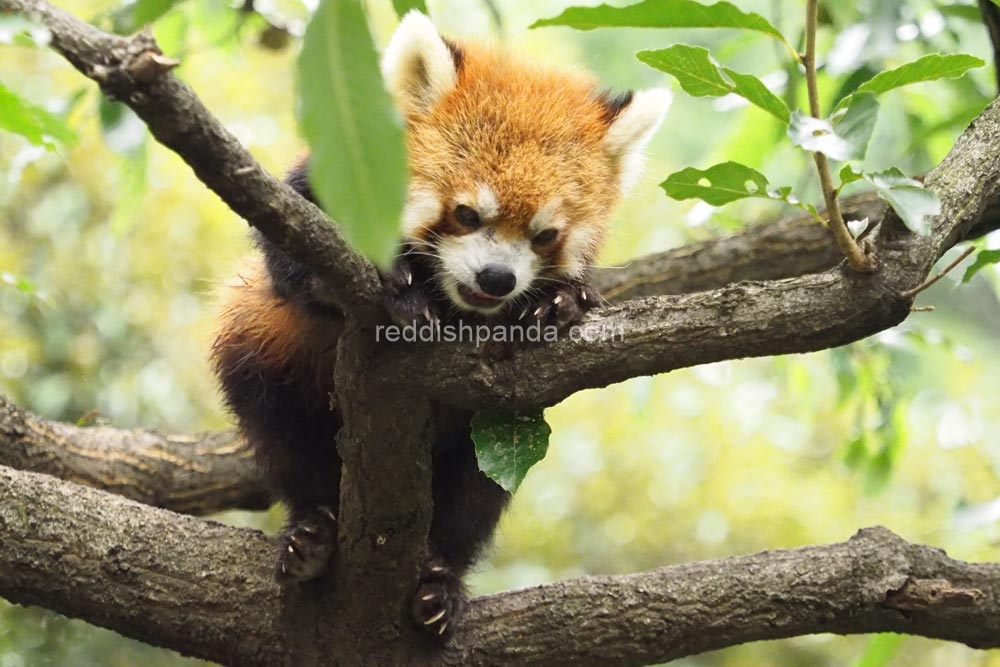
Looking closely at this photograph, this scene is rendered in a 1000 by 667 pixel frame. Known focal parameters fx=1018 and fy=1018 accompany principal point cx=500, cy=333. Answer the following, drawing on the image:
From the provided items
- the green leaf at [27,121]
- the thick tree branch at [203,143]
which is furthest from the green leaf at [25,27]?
the green leaf at [27,121]

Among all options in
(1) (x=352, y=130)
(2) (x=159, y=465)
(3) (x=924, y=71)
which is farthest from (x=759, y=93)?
(2) (x=159, y=465)

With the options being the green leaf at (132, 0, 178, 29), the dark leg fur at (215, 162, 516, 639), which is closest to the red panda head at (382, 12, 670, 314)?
the dark leg fur at (215, 162, 516, 639)

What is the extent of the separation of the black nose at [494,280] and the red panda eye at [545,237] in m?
0.14

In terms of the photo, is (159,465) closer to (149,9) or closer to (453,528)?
(453,528)

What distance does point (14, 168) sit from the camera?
2.72m

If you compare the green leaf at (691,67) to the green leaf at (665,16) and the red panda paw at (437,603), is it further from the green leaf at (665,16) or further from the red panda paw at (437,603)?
the red panda paw at (437,603)

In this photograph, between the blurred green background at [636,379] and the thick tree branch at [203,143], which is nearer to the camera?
the thick tree branch at [203,143]

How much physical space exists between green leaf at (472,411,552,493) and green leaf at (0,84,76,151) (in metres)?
0.88

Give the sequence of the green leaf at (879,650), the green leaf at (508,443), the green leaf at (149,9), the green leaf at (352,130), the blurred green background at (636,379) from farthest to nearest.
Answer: the blurred green background at (636,379), the green leaf at (879,650), the green leaf at (508,443), the green leaf at (149,9), the green leaf at (352,130)

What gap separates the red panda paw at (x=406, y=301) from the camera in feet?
5.23

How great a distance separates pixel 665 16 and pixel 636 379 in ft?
4.98

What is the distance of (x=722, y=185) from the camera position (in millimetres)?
1624

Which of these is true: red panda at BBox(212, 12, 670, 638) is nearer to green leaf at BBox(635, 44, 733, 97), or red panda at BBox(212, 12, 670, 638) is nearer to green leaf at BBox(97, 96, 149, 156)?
green leaf at BBox(97, 96, 149, 156)

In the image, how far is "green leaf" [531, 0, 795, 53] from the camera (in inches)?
59.9
